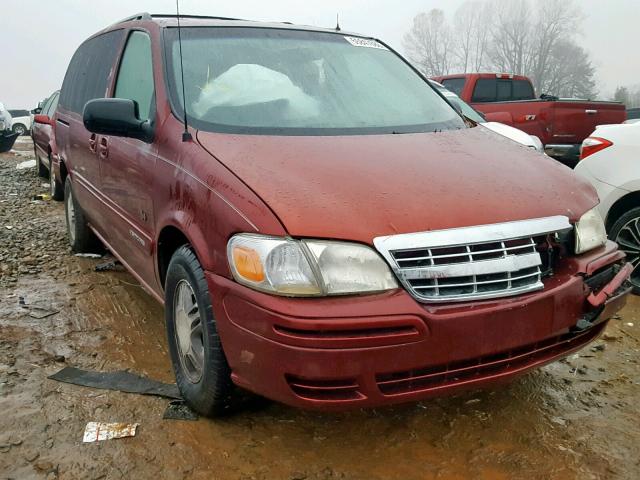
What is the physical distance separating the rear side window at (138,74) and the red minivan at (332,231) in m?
0.03

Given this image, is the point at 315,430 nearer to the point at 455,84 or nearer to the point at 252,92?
the point at 252,92

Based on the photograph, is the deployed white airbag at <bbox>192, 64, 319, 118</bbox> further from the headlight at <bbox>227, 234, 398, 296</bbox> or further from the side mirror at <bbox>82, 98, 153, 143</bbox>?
the headlight at <bbox>227, 234, 398, 296</bbox>

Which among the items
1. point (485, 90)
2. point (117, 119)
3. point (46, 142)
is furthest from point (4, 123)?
point (117, 119)

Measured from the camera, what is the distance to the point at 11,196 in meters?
→ 8.43

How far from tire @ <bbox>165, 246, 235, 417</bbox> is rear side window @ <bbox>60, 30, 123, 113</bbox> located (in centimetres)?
196

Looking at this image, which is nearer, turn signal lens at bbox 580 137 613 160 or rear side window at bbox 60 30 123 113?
rear side window at bbox 60 30 123 113

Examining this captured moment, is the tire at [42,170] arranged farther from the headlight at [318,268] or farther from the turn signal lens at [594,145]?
the headlight at [318,268]

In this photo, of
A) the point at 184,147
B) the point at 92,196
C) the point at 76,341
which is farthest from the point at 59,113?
the point at 184,147

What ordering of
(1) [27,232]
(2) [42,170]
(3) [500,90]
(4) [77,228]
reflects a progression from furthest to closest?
1. (3) [500,90]
2. (2) [42,170]
3. (1) [27,232]
4. (4) [77,228]

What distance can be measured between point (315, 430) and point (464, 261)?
3.40 feet

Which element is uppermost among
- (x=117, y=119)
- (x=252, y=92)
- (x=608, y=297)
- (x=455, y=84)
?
(x=455, y=84)

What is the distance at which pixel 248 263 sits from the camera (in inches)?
78.8

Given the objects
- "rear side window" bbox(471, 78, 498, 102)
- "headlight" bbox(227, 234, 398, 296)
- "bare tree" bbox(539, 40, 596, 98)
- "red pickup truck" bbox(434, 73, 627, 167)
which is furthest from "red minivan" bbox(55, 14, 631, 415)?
"bare tree" bbox(539, 40, 596, 98)

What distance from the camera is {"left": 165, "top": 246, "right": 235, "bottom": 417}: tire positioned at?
225cm
